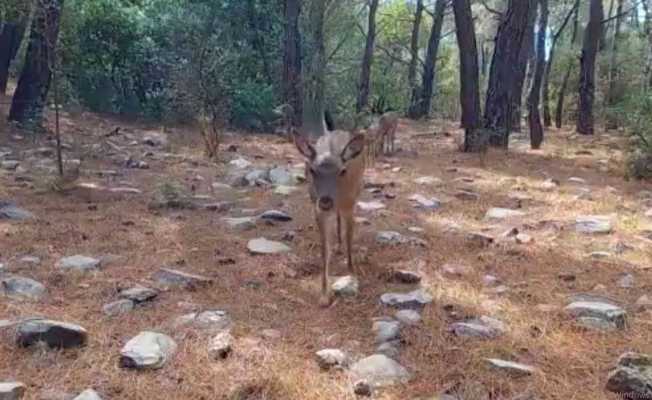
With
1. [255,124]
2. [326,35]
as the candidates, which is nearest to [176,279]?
[255,124]

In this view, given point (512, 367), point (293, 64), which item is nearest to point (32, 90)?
point (293, 64)

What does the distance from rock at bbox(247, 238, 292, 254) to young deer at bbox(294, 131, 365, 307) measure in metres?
0.59

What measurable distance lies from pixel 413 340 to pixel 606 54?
22859mm

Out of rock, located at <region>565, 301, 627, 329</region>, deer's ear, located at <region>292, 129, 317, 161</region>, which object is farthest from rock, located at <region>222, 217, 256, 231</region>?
rock, located at <region>565, 301, 627, 329</region>

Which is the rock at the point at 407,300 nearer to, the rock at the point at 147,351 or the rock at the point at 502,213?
the rock at the point at 147,351

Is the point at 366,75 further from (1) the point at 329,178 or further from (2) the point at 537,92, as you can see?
(1) the point at 329,178

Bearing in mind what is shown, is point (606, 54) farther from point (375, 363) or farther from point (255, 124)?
point (375, 363)

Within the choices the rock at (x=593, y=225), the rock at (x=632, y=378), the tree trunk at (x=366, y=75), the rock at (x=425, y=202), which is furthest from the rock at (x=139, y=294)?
the tree trunk at (x=366, y=75)

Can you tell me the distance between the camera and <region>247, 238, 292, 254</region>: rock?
217 inches

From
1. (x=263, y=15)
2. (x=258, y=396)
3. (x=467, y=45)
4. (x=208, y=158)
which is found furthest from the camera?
(x=263, y=15)

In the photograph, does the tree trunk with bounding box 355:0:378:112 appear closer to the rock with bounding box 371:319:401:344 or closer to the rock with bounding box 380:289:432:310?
the rock with bounding box 380:289:432:310

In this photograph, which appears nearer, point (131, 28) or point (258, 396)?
point (258, 396)

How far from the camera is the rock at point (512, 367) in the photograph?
350 cm

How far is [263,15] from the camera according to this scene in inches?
592
